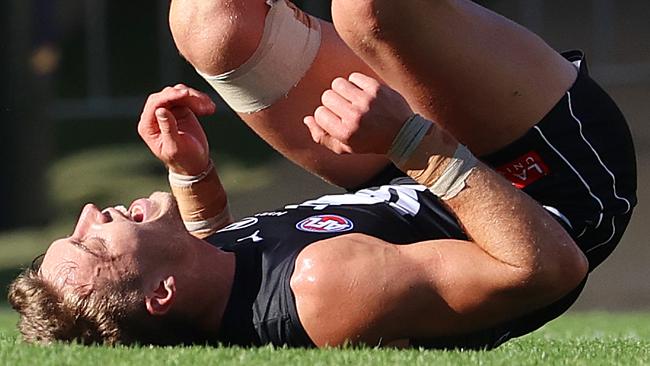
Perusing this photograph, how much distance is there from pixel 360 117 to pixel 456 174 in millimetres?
229

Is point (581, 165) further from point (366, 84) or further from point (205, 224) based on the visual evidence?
point (205, 224)

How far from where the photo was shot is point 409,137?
9.61 ft

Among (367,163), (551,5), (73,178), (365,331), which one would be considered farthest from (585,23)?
(365,331)

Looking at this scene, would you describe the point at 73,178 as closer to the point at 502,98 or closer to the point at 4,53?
the point at 4,53

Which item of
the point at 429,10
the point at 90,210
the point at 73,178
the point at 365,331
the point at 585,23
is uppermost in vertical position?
the point at 429,10

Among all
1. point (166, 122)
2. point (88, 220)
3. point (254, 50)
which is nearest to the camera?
point (88, 220)

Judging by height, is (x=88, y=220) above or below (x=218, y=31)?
below

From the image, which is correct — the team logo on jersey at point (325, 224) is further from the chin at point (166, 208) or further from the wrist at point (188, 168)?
the wrist at point (188, 168)

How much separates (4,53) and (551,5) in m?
4.09

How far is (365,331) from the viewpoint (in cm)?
302

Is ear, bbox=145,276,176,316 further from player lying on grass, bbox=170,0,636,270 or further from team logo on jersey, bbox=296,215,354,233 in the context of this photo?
player lying on grass, bbox=170,0,636,270

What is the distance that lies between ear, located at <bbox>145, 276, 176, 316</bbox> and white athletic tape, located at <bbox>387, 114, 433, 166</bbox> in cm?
55

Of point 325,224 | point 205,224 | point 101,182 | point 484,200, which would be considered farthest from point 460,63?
point 101,182

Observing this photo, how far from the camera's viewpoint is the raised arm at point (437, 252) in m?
2.91
